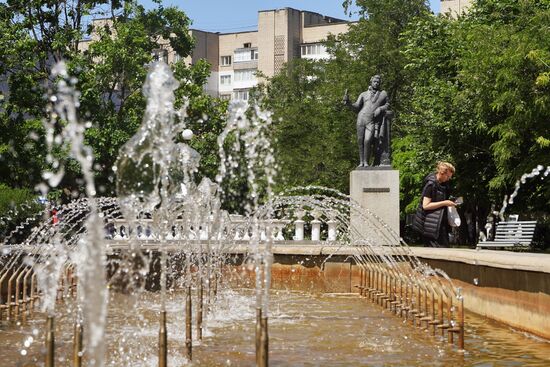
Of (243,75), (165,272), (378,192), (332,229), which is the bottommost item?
(165,272)

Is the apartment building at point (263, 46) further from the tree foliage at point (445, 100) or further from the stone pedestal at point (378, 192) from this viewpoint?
the stone pedestal at point (378, 192)

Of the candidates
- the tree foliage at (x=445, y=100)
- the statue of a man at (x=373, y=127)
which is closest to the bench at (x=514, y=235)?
the statue of a man at (x=373, y=127)

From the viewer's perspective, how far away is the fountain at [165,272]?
8289 mm

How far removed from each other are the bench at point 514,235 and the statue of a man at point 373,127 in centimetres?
238

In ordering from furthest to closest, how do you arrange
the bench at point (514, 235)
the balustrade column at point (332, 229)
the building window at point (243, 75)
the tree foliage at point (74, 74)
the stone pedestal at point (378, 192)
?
the building window at point (243, 75) → the tree foliage at point (74, 74) → the balustrade column at point (332, 229) → the stone pedestal at point (378, 192) → the bench at point (514, 235)

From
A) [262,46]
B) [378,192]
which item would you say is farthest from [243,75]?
[378,192]

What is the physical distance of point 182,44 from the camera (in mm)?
41438

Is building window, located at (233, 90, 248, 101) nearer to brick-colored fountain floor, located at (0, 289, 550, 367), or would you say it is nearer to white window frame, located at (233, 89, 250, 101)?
white window frame, located at (233, 89, 250, 101)

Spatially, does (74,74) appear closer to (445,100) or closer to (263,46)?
(445,100)

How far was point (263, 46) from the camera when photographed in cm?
9875

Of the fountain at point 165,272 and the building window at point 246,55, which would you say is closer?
the fountain at point 165,272

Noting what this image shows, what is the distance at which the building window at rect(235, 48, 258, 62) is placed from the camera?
106 metres

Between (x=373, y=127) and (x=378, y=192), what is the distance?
1.47 metres

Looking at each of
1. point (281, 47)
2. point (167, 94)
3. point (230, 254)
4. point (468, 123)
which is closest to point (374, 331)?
point (167, 94)
